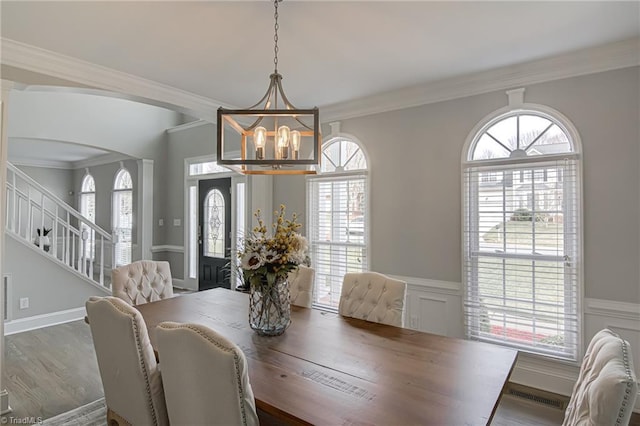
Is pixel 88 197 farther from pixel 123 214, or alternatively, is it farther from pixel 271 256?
pixel 271 256

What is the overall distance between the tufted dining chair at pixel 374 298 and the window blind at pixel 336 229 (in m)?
1.32

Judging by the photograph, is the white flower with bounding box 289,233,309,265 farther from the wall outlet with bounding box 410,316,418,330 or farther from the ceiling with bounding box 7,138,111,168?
the ceiling with bounding box 7,138,111,168

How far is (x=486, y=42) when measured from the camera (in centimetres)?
254

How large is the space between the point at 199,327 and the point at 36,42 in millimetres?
2636

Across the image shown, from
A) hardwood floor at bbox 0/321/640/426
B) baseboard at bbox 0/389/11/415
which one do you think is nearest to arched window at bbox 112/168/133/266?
hardwood floor at bbox 0/321/640/426

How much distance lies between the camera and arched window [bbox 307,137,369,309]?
3.95 metres

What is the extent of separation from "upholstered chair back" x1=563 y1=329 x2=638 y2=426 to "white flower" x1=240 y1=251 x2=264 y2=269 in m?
1.44

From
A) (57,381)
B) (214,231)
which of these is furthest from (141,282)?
(214,231)

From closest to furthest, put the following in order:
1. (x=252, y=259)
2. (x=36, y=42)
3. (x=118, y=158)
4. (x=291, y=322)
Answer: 1. (x=252, y=259)
2. (x=291, y=322)
3. (x=36, y=42)
4. (x=118, y=158)

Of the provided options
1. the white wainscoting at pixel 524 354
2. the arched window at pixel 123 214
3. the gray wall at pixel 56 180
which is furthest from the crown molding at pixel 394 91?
the gray wall at pixel 56 180

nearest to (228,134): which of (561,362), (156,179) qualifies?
(156,179)

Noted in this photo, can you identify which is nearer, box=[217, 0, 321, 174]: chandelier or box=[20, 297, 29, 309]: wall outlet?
box=[217, 0, 321, 174]: chandelier

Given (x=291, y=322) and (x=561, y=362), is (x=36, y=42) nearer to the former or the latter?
(x=291, y=322)

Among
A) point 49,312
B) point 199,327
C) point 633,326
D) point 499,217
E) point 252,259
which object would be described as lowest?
point 49,312
